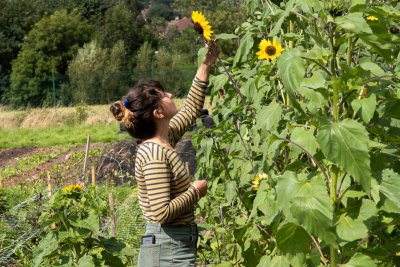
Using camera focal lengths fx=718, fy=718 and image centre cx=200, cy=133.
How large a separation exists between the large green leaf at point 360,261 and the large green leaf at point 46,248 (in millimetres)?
1706

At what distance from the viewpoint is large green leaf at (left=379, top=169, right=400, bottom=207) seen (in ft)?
6.84

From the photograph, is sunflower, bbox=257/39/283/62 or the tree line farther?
the tree line

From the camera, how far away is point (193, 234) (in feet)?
9.84

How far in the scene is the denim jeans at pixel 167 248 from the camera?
2.88 meters

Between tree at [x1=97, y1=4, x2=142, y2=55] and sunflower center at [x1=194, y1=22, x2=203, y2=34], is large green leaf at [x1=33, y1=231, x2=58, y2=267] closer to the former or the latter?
sunflower center at [x1=194, y1=22, x2=203, y2=34]

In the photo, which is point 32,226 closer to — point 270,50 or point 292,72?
point 270,50

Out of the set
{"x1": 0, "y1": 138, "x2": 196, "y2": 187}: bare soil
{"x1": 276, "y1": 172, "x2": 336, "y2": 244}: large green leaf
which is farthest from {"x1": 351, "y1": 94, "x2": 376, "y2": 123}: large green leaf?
{"x1": 0, "y1": 138, "x2": 196, "y2": 187}: bare soil

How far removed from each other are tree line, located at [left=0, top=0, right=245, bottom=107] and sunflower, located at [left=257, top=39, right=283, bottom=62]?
1995 cm

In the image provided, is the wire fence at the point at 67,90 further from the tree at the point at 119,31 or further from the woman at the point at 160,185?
the woman at the point at 160,185

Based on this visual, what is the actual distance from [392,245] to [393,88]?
543 millimetres

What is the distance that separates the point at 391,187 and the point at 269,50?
1.19 m

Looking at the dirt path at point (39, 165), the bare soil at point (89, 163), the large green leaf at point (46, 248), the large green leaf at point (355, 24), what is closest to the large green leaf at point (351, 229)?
the large green leaf at point (355, 24)

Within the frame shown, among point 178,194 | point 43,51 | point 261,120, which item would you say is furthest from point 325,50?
point 43,51

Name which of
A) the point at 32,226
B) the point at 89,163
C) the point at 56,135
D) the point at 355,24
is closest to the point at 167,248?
the point at 355,24
